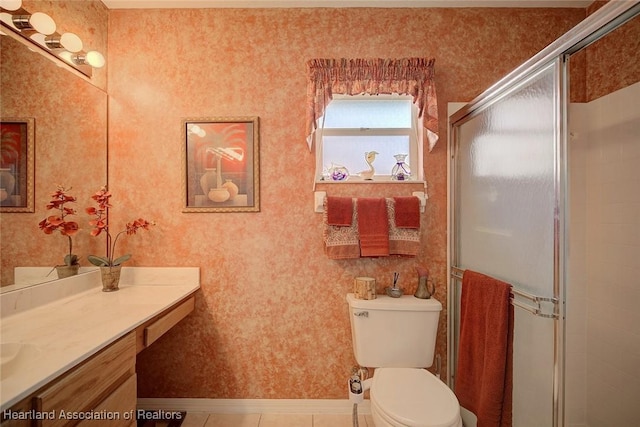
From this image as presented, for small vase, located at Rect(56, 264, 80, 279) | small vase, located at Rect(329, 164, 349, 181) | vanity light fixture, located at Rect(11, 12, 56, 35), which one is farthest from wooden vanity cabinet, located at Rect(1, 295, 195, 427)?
vanity light fixture, located at Rect(11, 12, 56, 35)

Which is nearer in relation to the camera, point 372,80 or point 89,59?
point 89,59

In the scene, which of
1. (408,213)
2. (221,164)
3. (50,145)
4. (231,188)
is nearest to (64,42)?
(50,145)

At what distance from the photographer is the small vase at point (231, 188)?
5.85 ft

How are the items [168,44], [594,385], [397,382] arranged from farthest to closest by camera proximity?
1. [168,44]
2. [594,385]
3. [397,382]

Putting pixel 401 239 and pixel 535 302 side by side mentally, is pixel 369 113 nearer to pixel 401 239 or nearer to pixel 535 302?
pixel 401 239

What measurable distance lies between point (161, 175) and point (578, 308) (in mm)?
2593

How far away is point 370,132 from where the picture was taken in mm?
1885

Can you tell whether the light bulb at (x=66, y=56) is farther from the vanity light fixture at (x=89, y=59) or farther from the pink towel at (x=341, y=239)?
the pink towel at (x=341, y=239)

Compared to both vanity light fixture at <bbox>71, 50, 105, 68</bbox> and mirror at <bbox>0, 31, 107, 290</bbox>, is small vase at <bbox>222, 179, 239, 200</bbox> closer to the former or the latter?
mirror at <bbox>0, 31, 107, 290</bbox>

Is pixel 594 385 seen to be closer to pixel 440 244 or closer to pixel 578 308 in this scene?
pixel 578 308

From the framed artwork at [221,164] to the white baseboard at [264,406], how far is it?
1.18m

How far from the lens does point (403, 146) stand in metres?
1.89

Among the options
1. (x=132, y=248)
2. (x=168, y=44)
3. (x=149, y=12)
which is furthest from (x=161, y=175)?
(x=149, y=12)

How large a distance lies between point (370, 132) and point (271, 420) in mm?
1859
